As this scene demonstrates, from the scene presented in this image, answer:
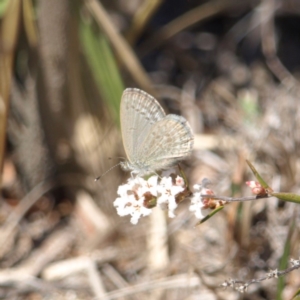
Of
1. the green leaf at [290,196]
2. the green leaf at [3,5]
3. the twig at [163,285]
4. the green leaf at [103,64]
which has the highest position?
the green leaf at [3,5]

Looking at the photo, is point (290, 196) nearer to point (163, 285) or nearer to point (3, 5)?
point (163, 285)

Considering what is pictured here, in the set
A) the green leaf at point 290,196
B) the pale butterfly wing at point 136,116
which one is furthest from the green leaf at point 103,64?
the green leaf at point 290,196

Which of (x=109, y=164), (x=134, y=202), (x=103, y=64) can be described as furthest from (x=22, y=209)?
(x=134, y=202)

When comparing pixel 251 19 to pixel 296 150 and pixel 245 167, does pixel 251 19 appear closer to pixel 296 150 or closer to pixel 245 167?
pixel 296 150

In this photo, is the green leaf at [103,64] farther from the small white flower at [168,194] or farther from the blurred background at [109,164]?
the small white flower at [168,194]

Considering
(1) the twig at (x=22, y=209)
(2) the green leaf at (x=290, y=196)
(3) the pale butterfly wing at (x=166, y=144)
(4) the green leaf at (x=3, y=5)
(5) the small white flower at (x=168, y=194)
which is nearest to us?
(2) the green leaf at (x=290, y=196)
